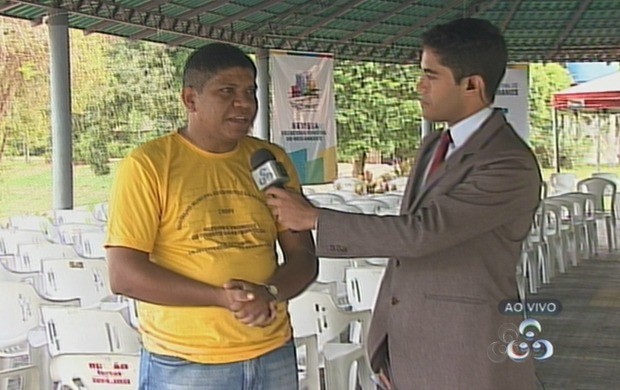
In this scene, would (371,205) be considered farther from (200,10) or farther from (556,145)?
(556,145)

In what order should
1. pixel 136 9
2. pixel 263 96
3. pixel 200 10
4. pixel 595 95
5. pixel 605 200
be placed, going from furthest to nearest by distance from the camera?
pixel 263 96
pixel 595 95
pixel 200 10
pixel 605 200
pixel 136 9

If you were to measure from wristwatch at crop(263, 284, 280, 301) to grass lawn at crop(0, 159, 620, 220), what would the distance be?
13301mm

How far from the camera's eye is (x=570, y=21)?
1416 centimetres

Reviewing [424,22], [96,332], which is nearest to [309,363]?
[96,332]

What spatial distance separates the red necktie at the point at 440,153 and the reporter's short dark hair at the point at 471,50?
0.43 feet

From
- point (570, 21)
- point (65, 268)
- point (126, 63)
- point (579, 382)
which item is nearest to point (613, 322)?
point (579, 382)

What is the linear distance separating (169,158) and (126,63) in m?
16.7

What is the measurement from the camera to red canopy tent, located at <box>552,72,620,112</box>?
10.7 m

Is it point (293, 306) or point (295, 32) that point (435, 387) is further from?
point (295, 32)

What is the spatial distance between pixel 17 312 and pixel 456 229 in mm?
2846

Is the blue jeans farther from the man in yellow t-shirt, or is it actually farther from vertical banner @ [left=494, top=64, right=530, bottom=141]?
vertical banner @ [left=494, top=64, right=530, bottom=141]

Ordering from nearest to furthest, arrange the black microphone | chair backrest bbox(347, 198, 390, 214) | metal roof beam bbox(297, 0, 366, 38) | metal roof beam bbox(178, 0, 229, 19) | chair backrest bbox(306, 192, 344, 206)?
1. the black microphone
2. chair backrest bbox(347, 198, 390, 214)
3. chair backrest bbox(306, 192, 344, 206)
4. metal roof beam bbox(178, 0, 229, 19)
5. metal roof beam bbox(297, 0, 366, 38)

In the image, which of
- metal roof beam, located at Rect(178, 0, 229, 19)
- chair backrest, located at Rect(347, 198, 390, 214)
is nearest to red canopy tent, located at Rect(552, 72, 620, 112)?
chair backrest, located at Rect(347, 198, 390, 214)

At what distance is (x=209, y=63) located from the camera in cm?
192
